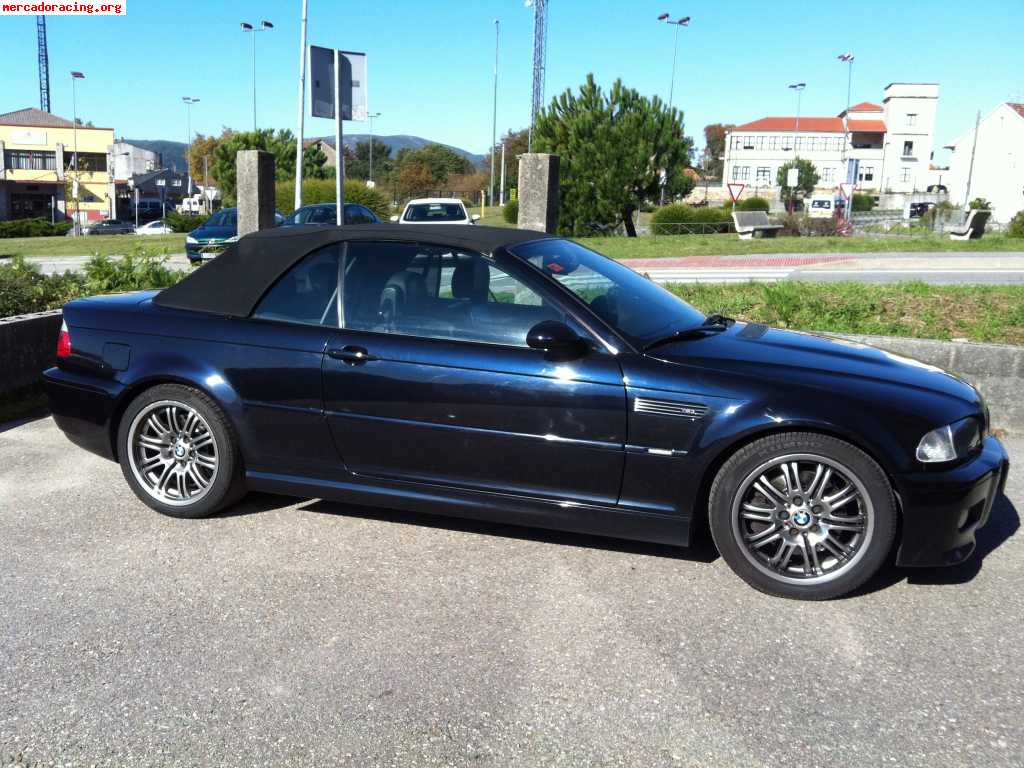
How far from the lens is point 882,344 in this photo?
682 cm

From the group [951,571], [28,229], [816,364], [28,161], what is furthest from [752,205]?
[28,161]

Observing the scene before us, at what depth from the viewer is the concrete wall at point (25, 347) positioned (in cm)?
720

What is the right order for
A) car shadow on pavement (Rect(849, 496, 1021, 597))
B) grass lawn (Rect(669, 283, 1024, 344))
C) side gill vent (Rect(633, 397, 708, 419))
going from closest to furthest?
1. side gill vent (Rect(633, 397, 708, 419))
2. car shadow on pavement (Rect(849, 496, 1021, 597))
3. grass lawn (Rect(669, 283, 1024, 344))

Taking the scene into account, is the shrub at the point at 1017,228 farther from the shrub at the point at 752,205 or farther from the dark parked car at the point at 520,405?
the dark parked car at the point at 520,405

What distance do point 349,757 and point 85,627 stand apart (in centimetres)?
143

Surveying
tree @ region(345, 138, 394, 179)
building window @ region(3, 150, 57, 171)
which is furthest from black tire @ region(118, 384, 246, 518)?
tree @ region(345, 138, 394, 179)

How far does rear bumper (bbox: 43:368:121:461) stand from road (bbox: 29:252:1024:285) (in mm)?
10492

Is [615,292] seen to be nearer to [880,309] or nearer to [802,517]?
[802,517]

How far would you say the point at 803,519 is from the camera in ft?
12.8

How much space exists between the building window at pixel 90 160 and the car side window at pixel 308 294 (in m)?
96.4

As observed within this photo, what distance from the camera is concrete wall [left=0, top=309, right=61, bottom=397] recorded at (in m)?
7.20

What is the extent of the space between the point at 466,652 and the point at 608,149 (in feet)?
108

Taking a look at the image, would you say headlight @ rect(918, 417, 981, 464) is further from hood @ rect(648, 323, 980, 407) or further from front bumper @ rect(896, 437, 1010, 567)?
hood @ rect(648, 323, 980, 407)

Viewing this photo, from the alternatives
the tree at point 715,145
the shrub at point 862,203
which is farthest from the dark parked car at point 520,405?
the tree at point 715,145
